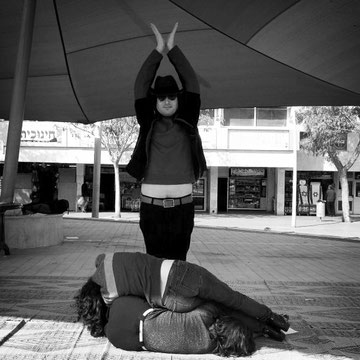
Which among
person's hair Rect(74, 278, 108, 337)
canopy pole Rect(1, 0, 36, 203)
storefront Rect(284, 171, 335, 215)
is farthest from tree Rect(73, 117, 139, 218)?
Answer: person's hair Rect(74, 278, 108, 337)

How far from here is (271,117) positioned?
101 ft

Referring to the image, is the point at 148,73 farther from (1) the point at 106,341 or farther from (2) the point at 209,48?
(2) the point at 209,48

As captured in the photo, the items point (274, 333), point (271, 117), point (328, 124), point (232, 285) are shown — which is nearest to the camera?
point (274, 333)

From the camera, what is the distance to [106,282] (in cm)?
361

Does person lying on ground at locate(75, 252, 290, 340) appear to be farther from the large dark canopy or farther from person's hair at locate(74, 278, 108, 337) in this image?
the large dark canopy

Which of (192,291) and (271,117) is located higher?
(271,117)

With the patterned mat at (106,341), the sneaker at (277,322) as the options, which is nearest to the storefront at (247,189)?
the patterned mat at (106,341)

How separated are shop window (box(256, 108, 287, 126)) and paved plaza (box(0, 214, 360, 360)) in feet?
63.1

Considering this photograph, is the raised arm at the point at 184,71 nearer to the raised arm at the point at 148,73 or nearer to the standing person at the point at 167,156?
the standing person at the point at 167,156

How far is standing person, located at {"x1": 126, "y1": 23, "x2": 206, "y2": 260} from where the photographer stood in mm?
3904

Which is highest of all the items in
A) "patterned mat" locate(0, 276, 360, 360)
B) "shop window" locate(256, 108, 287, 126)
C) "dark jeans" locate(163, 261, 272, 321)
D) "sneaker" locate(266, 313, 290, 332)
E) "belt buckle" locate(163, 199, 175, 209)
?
"shop window" locate(256, 108, 287, 126)

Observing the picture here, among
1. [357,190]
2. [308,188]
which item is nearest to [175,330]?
[308,188]

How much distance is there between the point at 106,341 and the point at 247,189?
30.5 meters

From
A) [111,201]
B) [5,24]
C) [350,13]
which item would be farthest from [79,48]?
[111,201]
